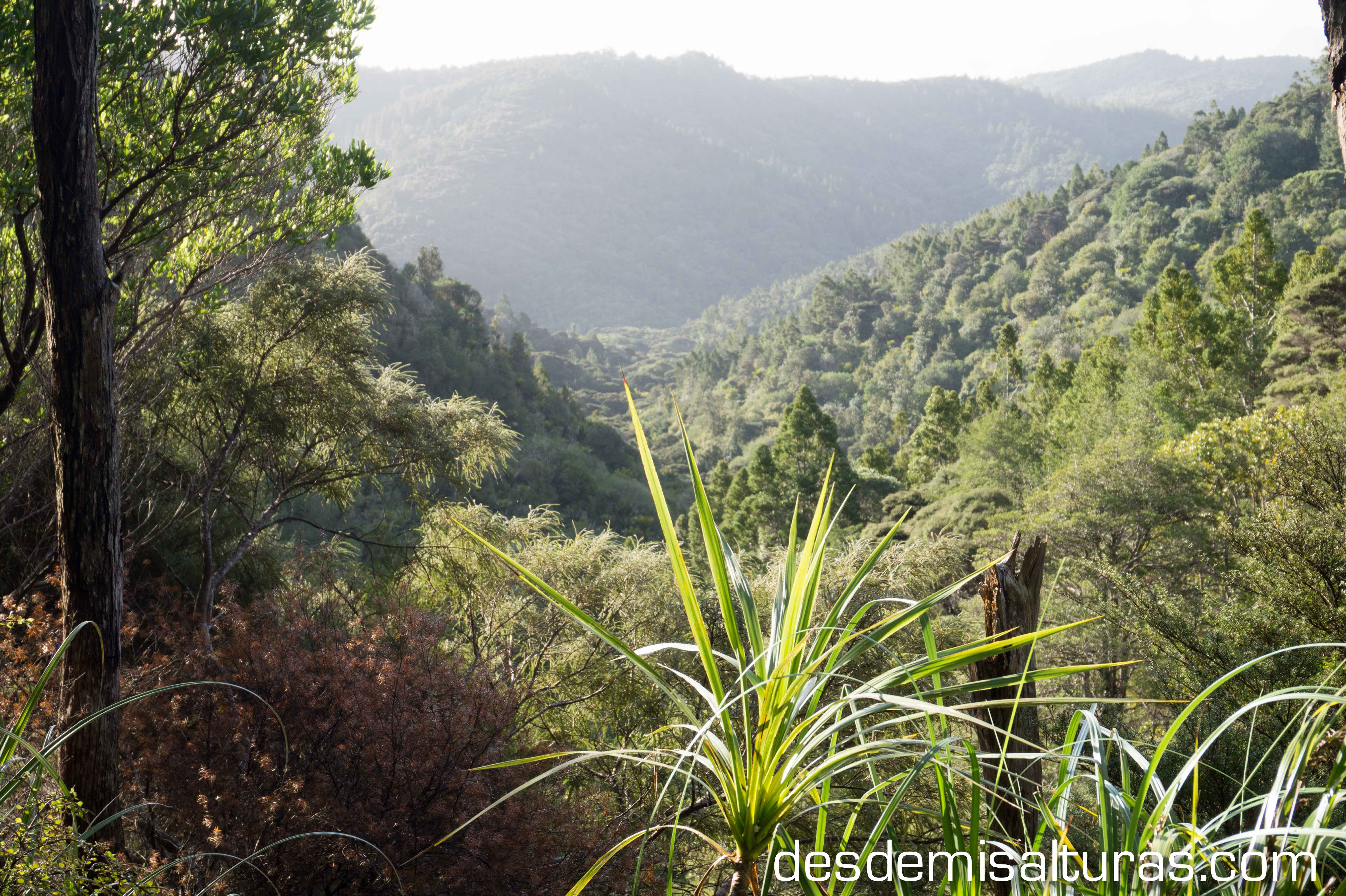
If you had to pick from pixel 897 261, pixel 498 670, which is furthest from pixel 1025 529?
pixel 897 261

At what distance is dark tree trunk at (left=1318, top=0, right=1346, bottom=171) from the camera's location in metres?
1.84

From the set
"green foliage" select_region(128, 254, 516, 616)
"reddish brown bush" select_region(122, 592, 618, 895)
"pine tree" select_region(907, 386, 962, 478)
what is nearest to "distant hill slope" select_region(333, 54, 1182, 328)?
"pine tree" select_region(907, 386, 962, 478)

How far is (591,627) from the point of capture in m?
1.32

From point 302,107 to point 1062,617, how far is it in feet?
42.1

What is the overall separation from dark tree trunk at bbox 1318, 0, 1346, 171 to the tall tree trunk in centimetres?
407

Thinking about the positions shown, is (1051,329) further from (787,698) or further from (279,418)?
(787,698)

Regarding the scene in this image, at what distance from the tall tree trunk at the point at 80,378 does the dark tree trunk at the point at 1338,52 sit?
407cm

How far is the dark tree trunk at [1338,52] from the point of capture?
1.84m

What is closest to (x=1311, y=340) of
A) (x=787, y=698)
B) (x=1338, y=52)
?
(x=1338, y=52)

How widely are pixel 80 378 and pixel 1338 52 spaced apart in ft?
14.1

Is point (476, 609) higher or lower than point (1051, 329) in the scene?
higher

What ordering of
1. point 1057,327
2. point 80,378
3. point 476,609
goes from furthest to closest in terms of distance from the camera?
point 1057,327, point 476,609, point 80,378

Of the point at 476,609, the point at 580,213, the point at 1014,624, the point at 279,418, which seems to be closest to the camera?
the point at 1014,624

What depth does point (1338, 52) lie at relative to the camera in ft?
6.15
